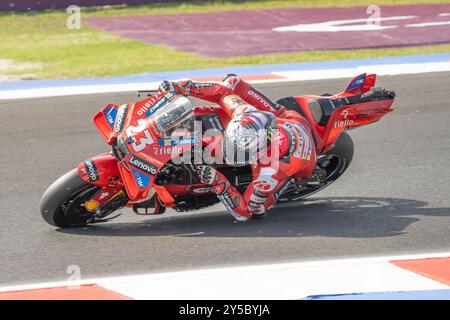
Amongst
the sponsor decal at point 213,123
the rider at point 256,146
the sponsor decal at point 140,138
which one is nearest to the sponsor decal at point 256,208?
the rider at point 256,146

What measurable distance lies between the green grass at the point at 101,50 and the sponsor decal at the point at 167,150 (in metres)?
8.17

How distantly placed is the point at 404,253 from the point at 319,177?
1429 millimetres

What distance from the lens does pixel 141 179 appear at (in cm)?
607

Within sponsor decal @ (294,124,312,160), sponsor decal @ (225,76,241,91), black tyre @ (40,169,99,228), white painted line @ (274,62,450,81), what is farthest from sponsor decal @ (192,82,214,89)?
white painted line @ (274,62,450,81)

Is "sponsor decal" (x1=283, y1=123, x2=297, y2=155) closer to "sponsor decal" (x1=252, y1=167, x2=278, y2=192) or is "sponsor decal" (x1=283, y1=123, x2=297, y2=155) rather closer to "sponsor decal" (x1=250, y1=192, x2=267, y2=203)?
"sponsor decal" (x1=252, y1=167, x2=278, y2=192)

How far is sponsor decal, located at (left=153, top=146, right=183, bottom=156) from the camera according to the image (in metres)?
6.09

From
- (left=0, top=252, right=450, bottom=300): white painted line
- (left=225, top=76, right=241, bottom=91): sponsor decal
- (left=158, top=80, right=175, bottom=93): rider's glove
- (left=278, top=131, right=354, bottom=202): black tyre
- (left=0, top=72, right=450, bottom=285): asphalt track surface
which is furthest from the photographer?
(left=278, top=131, right=354, bottom=202): black tyre

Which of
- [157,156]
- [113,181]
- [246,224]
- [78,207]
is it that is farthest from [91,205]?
[246,224]

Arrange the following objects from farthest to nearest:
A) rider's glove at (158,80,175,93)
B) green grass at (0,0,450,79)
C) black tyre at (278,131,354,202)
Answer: green grass at (0,0,450,79), black tyre at (278,131,354,202), rider's glove at (158,80,175,93)

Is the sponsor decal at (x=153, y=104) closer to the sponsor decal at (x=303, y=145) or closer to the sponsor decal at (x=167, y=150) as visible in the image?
the sponsor decal at (x=167, y=150)

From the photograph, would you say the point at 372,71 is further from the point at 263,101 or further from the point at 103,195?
the point at 103,195

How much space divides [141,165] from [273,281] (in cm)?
133

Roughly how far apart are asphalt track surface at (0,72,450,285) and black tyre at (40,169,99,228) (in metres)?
0.10

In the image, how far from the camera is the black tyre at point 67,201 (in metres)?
6.18
